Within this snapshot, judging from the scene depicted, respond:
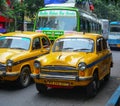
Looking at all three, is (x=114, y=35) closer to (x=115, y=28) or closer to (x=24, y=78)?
(x=115, y=28)

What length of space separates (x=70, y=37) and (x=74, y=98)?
2313mm

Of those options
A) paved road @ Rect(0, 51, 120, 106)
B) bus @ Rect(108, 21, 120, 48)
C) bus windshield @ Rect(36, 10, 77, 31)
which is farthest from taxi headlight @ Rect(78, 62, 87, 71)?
bus @ Rect(108, 21, 120, 48)

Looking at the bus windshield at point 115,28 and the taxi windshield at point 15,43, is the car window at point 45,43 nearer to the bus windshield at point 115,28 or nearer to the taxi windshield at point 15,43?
the taxi windshield at point 15,43

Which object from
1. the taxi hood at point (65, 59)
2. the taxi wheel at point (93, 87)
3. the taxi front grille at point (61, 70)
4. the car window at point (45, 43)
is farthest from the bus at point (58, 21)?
the taxi front grille at point (61, 70)

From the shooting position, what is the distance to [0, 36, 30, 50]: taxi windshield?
38.4 ft

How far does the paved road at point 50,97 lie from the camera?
30.0 ft

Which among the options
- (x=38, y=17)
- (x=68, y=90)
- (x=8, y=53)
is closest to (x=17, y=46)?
(x=8, y=53)

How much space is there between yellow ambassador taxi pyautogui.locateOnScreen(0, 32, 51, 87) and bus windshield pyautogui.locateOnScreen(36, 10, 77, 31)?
5934 millimetres

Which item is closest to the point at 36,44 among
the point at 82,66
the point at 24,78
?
the point at 24,78

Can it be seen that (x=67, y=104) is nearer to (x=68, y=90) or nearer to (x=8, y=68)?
(x=68, y=90)

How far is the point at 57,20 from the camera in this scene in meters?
19.3

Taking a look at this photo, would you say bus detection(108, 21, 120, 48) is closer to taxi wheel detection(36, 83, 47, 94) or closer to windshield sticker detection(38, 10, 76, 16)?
windshield sticker detection(38, 10, 76, 16)

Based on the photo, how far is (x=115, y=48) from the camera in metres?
30.0

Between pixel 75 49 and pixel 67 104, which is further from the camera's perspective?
pixel 75 49
